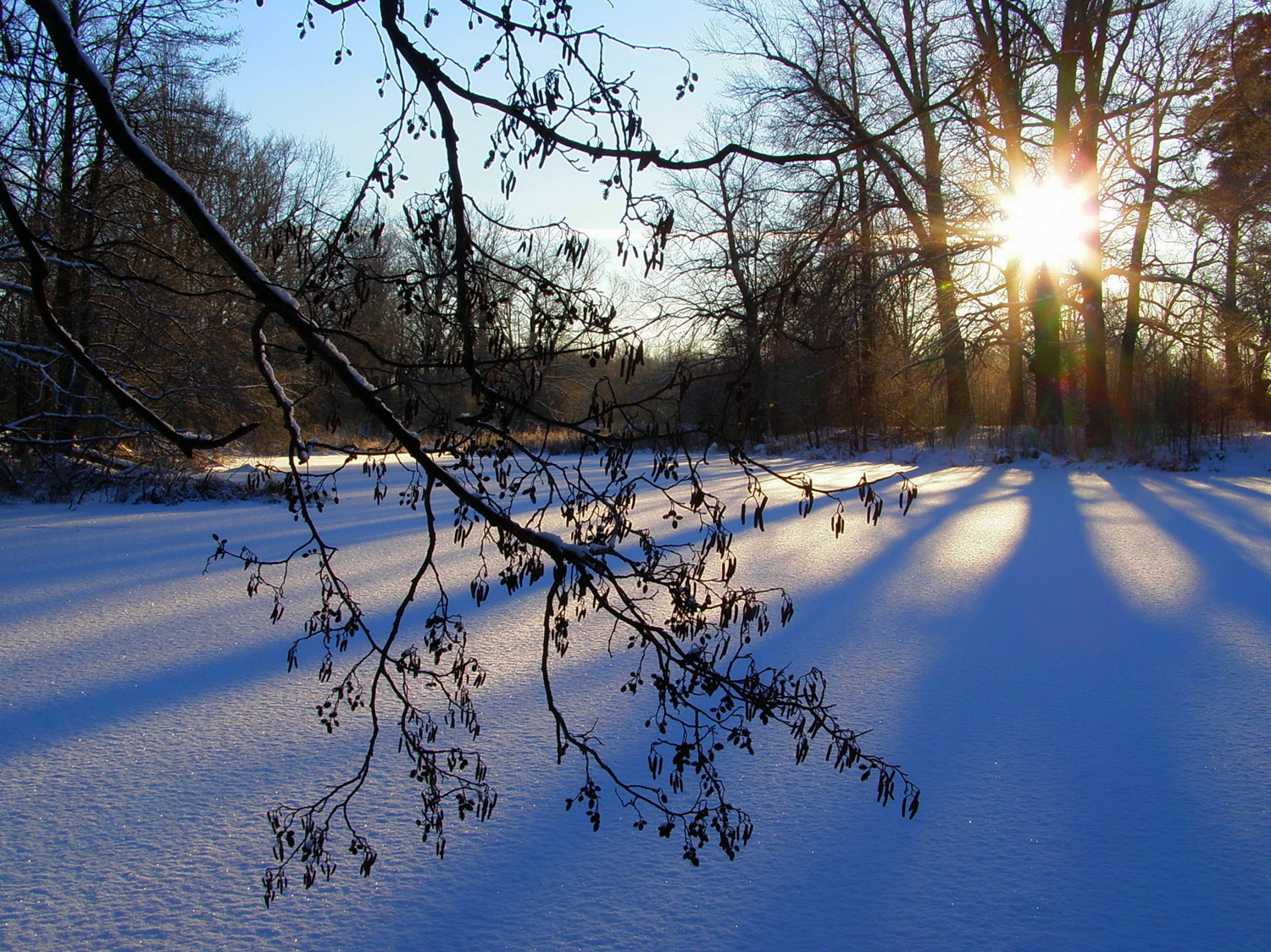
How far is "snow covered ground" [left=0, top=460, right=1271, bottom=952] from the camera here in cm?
178

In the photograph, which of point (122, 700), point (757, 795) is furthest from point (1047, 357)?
point (122, 700)

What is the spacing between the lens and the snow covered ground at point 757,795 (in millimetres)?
1776

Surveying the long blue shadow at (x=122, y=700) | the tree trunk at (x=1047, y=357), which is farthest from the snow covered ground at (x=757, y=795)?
the tree trunk at (x=1047, y=357)

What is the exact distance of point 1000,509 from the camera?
27.0ft

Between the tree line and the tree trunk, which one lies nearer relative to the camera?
the tree line

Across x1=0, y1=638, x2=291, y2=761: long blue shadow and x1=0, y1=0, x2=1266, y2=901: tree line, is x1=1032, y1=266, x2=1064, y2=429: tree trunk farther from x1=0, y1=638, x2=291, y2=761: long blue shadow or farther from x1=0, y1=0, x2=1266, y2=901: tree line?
x1=0, y1=638, x2=291, y2=761: long blue shadow

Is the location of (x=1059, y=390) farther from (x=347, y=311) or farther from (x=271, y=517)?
(x=347, y=311)

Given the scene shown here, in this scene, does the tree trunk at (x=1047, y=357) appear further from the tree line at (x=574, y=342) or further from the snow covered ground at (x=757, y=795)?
the snow covered ground at (x=757, y=795)

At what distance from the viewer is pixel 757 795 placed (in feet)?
7.63

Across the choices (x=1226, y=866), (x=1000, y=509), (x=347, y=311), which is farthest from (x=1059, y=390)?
(x=347, y=311)

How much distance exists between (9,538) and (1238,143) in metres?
15.5

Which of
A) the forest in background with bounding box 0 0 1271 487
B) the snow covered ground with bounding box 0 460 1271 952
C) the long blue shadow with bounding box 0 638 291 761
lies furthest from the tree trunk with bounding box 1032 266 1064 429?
the long blue shadow with bounding box 0 638 291 761

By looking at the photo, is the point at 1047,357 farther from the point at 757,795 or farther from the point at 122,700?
the point at 122,700

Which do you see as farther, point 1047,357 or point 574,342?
point 1047,357
